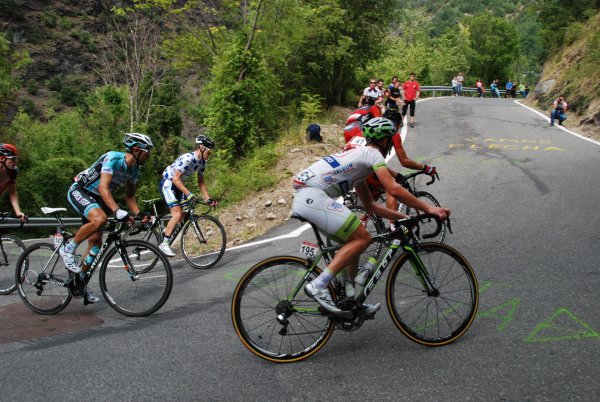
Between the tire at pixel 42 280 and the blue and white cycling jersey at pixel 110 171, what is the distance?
42.6 inches

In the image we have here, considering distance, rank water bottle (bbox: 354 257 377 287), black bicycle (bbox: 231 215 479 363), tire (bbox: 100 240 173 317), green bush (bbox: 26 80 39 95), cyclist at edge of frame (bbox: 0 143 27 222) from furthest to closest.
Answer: green bush (bbox: 26 80 39 95) < cyclist at edge of frame (bbox: 0 143 27 222) < tire (bbox: 100 240 173 317) < water bottle (bbox: 354 257 377 287) < black bicycle (bbox: 231 215 479 363)

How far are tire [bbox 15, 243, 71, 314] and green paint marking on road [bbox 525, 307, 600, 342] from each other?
5458 millimetres

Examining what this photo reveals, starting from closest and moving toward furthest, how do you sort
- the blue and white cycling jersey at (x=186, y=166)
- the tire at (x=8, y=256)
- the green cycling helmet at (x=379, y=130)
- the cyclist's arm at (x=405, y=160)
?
1. the green cycling helmet at (x=379, y=130)
2. the cyclist's arm at (x=405, y=160)
3. the tire at (x=8, y=256)
4. the blue and white cycling jersey at (x=186, y=166)

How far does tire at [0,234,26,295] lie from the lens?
26.2 ft

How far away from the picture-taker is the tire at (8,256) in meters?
7.98

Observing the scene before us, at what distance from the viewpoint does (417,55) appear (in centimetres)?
6975

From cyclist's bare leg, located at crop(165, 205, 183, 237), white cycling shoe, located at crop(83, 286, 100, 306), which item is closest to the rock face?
cyclist's bare leg, located at crop(165, 205, 183, 237)

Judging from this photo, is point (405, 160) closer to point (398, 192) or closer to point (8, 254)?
point (398, 192)

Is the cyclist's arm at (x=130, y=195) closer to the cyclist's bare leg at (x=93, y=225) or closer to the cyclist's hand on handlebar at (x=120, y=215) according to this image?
the cyclist's bare leg at (x=93, y=225)

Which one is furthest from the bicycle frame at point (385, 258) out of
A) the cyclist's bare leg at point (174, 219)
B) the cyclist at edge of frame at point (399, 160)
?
the cyclist's bare leg at point (174, 219)

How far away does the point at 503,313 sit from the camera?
Result: 4.89 meters

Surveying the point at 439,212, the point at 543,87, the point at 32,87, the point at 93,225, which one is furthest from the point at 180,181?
the point at 32,87

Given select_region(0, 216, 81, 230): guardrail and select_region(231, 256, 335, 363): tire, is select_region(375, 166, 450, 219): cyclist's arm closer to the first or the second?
select_region(231, 256, 335, 363): tire

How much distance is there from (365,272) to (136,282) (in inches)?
125
